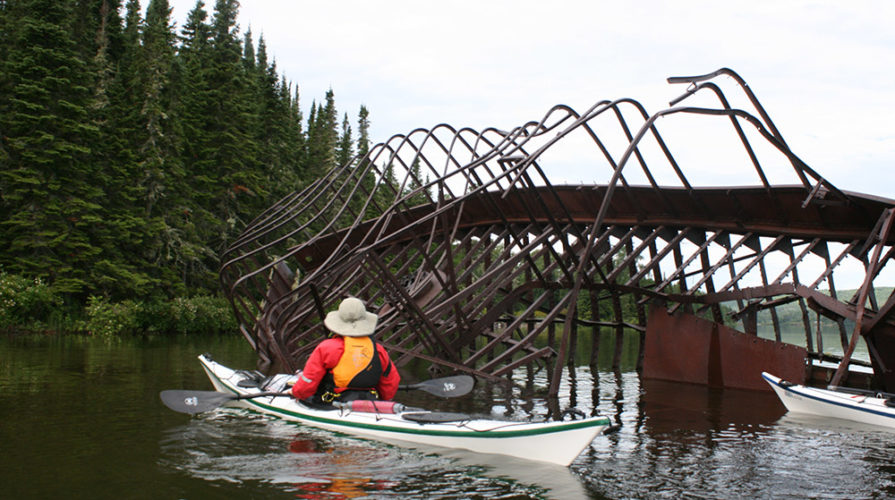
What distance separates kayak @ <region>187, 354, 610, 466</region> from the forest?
2533 centimetres

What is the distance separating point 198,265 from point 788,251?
37.0m

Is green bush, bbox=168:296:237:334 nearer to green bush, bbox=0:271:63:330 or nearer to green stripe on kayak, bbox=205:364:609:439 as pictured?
green bush, bbox=0:271:63:330

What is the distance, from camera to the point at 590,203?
57.6 feet

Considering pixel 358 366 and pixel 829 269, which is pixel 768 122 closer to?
pixel 829 269

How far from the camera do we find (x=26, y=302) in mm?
30359

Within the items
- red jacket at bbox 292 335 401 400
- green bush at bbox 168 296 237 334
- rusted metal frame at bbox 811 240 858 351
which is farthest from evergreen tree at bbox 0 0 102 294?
rusted metal frame at bbox 811 240 858 351

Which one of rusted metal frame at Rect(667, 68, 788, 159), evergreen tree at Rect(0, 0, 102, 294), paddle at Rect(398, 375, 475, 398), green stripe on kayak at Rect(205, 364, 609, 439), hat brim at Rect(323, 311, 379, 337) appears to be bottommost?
green stripe on kayak at Rect(205, 364, 609, 439)

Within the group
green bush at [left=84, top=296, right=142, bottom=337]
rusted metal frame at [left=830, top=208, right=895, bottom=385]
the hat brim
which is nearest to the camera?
the hat brim

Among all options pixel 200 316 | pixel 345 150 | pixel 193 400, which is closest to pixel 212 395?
pixel 193 400

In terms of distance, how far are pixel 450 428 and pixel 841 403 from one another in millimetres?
7298

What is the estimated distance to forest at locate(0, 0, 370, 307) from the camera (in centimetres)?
3244

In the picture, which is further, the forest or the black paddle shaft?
the forest

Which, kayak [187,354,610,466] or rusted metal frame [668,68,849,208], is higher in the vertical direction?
rusted metal frame [668,68,849,208]

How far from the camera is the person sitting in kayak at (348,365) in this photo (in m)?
10.2
